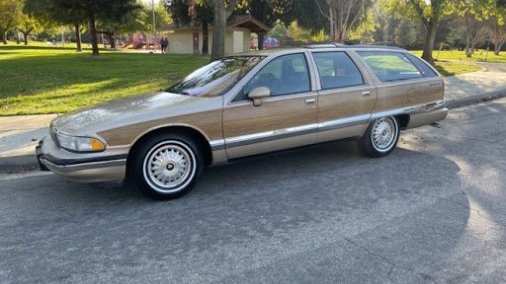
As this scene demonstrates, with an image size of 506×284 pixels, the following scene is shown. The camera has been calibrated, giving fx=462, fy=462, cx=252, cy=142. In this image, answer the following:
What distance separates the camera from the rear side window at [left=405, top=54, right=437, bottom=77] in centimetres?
672

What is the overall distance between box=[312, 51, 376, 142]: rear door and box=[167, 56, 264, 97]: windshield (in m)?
0.89

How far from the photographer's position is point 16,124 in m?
8.05

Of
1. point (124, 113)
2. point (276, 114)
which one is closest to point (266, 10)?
point (276, 114)

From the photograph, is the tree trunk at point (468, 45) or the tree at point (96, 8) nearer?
the tree at point (96, 8)

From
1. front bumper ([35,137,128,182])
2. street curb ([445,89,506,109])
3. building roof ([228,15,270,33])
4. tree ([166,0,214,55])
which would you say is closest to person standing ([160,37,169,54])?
tree ([166,0,214,55])

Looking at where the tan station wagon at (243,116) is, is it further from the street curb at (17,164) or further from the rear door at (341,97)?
the street curb at (17,164)

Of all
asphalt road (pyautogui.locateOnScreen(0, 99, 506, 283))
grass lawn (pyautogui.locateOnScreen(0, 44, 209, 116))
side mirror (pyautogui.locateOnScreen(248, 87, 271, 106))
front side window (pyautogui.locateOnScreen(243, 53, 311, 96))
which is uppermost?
front side window (pyautogui.locateOnScreen(243, 53, 311, 96))

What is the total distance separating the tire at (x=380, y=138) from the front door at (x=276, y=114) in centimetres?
96

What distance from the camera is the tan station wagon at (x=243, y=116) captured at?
444cm

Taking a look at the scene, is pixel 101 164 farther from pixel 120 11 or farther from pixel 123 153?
pixel 120 11

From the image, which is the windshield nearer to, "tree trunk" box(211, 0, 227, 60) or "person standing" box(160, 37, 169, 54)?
"tree trunk" box(211, 0, 227, 60)

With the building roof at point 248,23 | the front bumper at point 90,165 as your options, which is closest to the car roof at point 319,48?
the front bumper at point 90,165

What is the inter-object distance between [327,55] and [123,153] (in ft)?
9.30

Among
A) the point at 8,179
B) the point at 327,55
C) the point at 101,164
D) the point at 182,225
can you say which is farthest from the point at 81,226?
the point at 327,55
